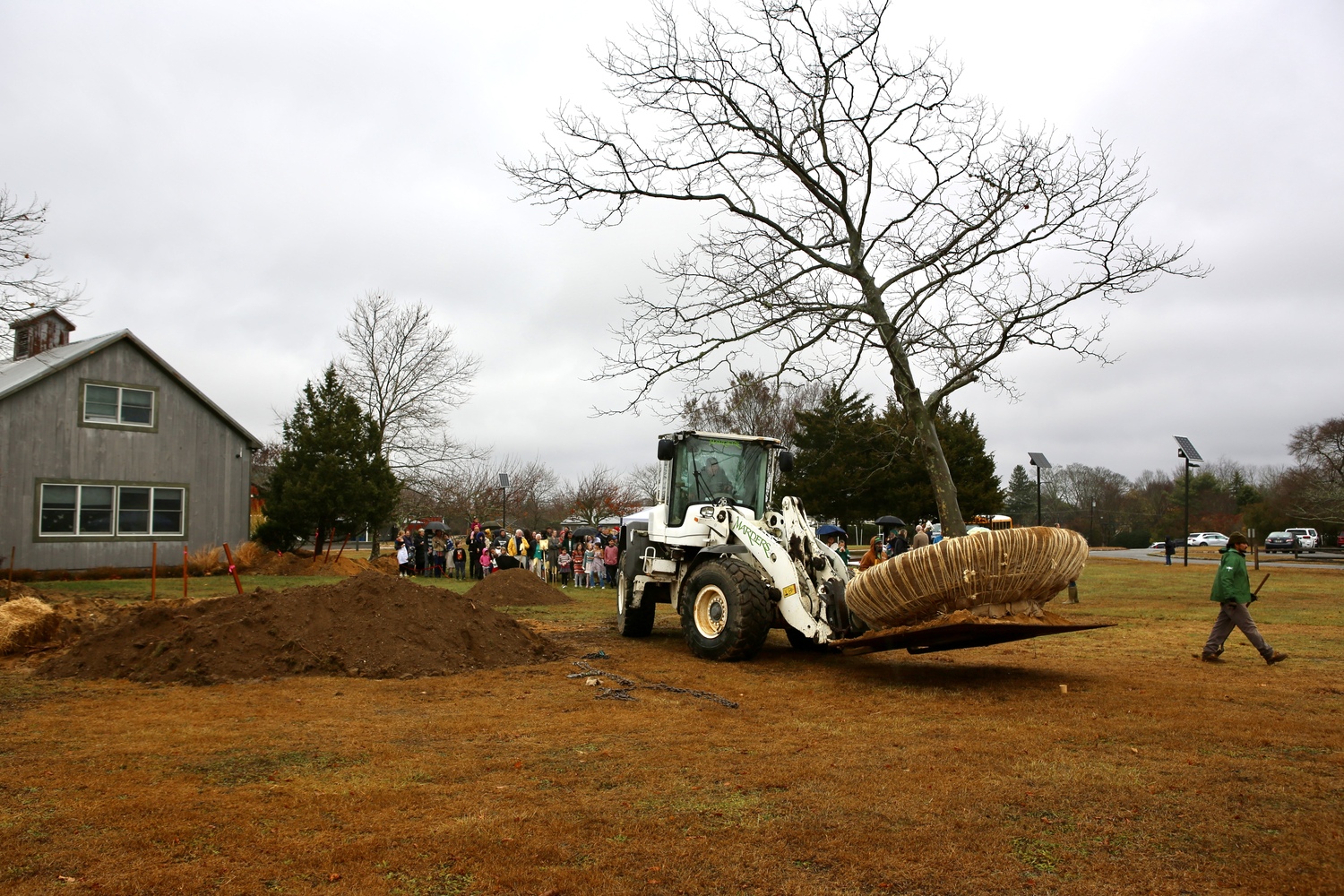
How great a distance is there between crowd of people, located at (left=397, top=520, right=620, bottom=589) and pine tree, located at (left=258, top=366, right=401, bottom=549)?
1.75m

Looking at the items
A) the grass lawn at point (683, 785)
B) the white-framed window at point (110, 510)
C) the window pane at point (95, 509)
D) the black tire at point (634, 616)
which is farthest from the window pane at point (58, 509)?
the black tire at point (634, 616)

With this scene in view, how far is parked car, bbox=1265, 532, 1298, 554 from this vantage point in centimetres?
5089

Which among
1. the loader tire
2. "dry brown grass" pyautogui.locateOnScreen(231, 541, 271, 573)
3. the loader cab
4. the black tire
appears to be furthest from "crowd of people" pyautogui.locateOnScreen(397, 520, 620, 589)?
the loader tire

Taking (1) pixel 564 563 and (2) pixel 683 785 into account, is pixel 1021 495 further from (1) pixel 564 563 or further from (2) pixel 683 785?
(2) pixel 683 785

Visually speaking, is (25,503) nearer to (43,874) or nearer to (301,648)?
(301,648)

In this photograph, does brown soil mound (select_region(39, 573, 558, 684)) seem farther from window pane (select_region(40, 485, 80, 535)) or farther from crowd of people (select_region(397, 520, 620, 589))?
window pane (select_region(40, 485, 80, 535))

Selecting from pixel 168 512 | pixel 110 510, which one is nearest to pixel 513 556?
pixel 168 512

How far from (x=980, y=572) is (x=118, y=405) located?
25.2m

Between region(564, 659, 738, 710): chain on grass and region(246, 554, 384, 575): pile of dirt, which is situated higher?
region(246, 554, 384, 575): pile of dirt

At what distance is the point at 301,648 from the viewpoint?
10.1m

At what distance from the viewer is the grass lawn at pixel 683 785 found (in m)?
4.25

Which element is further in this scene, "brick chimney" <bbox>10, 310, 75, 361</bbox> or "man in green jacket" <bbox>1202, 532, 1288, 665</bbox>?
"brick chimney" <bbox>10, 310, 75, 361</bbox>

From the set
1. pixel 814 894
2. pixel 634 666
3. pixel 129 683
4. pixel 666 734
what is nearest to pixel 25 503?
pixel 129 683

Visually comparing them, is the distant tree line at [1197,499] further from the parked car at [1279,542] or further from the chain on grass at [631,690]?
the chain on grass at [631,690]
